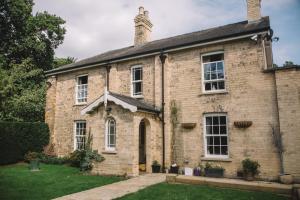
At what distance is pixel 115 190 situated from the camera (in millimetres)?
8875

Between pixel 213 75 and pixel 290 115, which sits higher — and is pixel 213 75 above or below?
above

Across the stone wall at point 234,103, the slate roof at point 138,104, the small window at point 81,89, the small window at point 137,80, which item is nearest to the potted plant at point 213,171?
the stone wall at point 234,103

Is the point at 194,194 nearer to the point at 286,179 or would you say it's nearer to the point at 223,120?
the point at 286,179

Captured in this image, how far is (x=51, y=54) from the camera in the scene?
113 ft

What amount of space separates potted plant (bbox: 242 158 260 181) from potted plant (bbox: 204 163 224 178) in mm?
1173

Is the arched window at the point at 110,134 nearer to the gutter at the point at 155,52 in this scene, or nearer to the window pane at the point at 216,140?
the gutter at the point at 155,52

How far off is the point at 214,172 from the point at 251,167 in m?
1.82

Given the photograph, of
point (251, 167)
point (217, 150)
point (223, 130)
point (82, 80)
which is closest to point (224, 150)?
point (217, 150)

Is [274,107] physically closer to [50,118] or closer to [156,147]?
[156,147]

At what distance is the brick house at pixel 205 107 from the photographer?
11.0 metres

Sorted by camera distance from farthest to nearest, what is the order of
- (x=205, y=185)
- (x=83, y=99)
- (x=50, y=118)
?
(x=50, y=118), (x=83, y=99), (x=205, y=185)

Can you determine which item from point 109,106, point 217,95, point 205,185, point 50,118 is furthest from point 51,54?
point 205,185

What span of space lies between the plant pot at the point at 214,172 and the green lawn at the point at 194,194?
243cm

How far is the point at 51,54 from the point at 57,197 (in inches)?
1191
